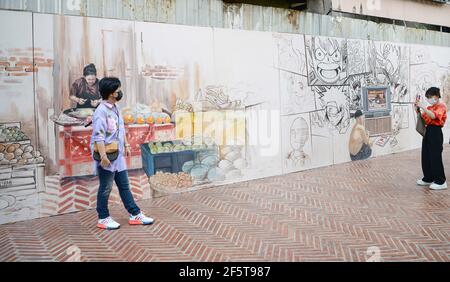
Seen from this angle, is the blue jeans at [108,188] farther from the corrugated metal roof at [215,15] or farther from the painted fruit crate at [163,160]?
the corrugated metal roof at [215,15]

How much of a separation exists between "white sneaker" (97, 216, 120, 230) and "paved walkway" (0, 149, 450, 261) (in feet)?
0.36

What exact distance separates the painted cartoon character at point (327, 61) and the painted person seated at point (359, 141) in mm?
1328

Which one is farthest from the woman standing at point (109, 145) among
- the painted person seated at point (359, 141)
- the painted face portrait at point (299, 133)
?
the painted person seated at point (359, 141)

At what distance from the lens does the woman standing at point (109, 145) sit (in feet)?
18.5

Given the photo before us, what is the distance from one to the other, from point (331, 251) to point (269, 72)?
567cm

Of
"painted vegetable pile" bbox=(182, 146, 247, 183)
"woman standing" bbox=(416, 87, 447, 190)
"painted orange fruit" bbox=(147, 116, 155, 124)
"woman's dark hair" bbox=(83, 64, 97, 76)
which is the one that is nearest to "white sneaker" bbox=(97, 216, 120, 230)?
"painted orange fruit" bbox=(147, 116, 155, 124)

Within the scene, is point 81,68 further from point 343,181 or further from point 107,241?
point 343,181

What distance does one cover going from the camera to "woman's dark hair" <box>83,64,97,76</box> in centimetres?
713

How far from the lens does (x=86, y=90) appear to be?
715 cm

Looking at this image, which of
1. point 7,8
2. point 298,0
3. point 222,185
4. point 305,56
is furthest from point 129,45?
point 298,0

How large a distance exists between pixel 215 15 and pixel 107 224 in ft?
16.2

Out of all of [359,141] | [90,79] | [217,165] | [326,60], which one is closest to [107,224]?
[90,79]

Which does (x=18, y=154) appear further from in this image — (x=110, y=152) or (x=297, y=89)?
(x=297, y=89)

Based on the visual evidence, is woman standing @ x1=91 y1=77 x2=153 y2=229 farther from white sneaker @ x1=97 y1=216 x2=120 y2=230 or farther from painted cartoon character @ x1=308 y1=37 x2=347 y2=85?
painted cartoon character @ x1=308 y1=37 x2=347 y2=85
